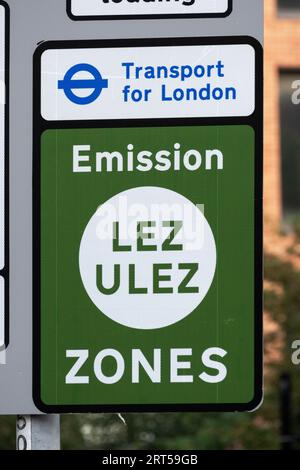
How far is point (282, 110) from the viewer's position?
20297mm

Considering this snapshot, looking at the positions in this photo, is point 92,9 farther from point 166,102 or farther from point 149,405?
point 149,405

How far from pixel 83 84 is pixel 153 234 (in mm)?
474

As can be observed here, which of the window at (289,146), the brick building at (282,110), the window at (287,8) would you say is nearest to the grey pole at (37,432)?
the brick building at (282,110)

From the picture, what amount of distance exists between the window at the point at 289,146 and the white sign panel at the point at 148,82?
1705 centimetres

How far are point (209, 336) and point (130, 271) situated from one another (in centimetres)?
28

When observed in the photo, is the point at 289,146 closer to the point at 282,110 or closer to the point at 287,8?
the point at 282,110

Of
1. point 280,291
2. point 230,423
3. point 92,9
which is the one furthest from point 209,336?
point 280,291

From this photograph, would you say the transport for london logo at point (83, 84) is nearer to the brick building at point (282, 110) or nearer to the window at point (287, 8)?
the brick building at point (282, 110)

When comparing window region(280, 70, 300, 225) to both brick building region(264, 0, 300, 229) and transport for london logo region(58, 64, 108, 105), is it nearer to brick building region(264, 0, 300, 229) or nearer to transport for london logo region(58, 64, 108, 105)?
brick building region(264, 0, 300, 229)

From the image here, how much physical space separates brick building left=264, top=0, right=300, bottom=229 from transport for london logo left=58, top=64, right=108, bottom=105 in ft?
54.5

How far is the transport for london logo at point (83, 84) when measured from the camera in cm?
309

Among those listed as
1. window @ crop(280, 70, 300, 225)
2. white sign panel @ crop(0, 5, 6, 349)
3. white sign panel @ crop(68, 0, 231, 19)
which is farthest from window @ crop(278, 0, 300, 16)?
white sign panel @ crop(0, 5, 6, 349)

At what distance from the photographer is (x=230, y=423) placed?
13.5m

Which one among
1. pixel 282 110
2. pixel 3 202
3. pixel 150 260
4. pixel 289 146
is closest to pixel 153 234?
pixel 150 260
